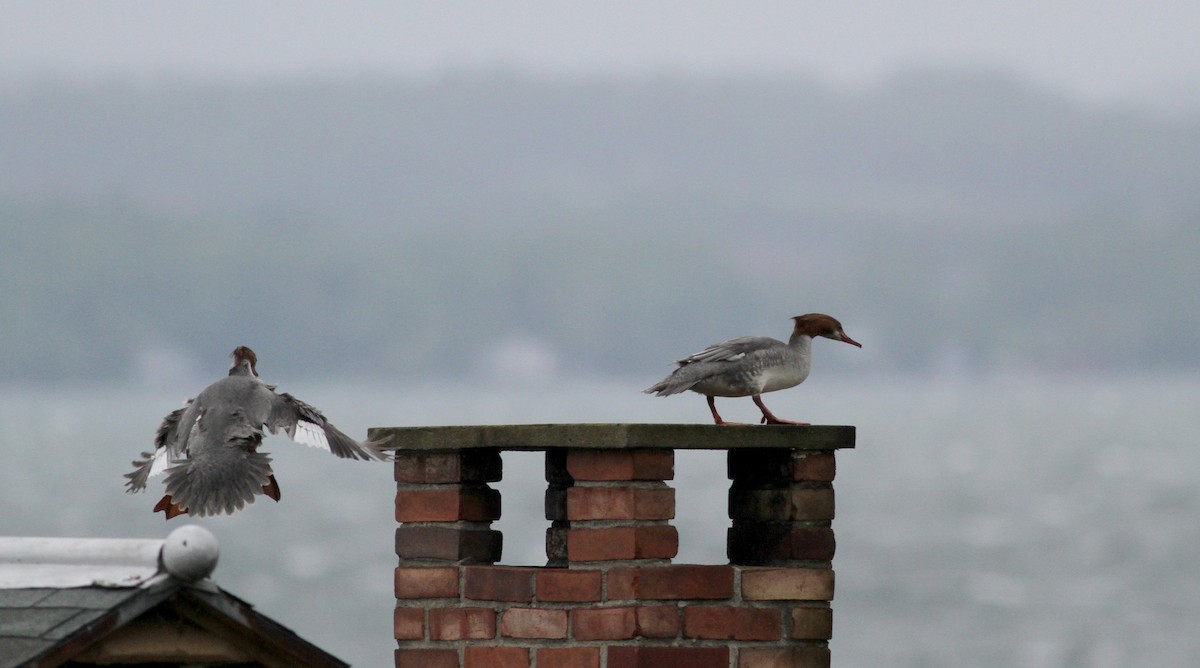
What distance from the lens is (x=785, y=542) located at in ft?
17.8

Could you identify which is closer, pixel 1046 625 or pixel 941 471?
pixel 1046 625

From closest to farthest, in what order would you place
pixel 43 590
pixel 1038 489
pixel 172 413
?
pixel 43 590 < pixel 172 413 < pixel 1038 489

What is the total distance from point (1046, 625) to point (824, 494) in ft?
153

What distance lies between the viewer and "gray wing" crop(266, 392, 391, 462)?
534 centimetres

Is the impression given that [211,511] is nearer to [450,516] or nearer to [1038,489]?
[450,516]

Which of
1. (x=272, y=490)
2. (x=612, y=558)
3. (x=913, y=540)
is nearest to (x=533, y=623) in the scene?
(x=612, y=558)

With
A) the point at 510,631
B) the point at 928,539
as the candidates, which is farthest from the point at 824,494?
the point at 928,539

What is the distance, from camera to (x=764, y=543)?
5484mm

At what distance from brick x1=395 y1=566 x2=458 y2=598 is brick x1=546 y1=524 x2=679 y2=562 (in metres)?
0.36

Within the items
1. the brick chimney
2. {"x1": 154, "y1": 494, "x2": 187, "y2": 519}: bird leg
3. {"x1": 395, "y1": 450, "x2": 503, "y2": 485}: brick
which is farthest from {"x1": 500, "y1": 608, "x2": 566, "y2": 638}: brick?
{"x1": 154, "y1": 494, "x2": 187, "y2": 519}: bird leg

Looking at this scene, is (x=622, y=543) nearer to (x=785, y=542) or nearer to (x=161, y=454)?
(x=785, y=542)

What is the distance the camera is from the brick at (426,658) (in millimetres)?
5316

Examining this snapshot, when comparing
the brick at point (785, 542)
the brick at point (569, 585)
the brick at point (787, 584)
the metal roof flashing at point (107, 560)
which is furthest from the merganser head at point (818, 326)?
the metal roof flashing at point (107, 560)

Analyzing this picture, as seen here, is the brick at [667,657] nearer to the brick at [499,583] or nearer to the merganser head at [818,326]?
the brick at [499,583]
